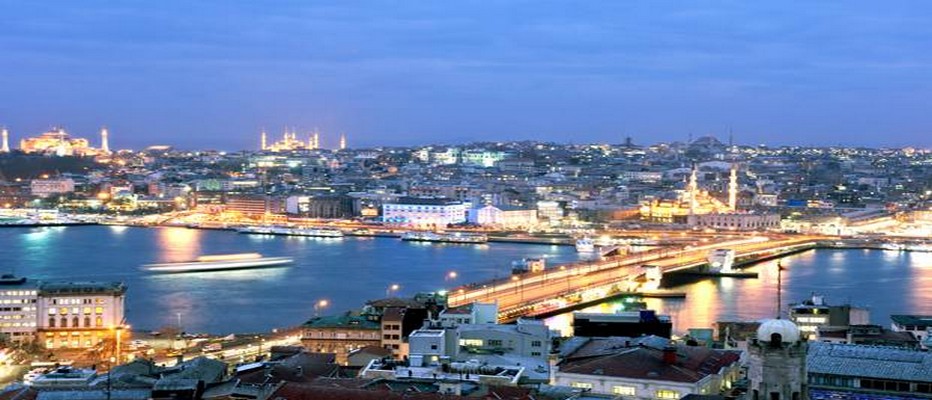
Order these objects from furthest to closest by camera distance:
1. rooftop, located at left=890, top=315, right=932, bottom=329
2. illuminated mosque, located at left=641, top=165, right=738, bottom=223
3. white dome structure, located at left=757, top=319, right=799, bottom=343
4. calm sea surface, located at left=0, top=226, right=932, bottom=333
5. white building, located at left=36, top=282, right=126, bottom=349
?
illuminated mosque, located at left=641, top=165, right=738, bottom=223, calm sea surface, located at left=0, top=226, right=932, bottom=333, white building, located at left=36, top=282, right=126, bottom=349, rooftop, located at left=890, top=315, right=932, bottom=329, white dome structure, located at left=757, top=319, right=799, bottom=343

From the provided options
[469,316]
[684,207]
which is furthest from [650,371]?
[684,207]

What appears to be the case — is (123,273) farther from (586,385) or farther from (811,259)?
(586,385)

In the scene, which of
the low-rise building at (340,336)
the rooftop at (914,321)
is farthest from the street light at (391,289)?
the rooftop at (914,321)

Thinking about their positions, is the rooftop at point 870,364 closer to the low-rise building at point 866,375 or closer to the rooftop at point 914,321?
the low-rise building at point 866,375

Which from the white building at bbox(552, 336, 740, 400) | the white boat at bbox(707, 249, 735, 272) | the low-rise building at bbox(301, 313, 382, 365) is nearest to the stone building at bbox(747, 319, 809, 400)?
the white building at bbox(552, 336, 740, 400)

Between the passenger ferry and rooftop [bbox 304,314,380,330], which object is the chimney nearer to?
rooftop [bbox 304,314,380,330]

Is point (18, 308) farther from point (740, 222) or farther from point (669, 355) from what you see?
point (740, 222)
